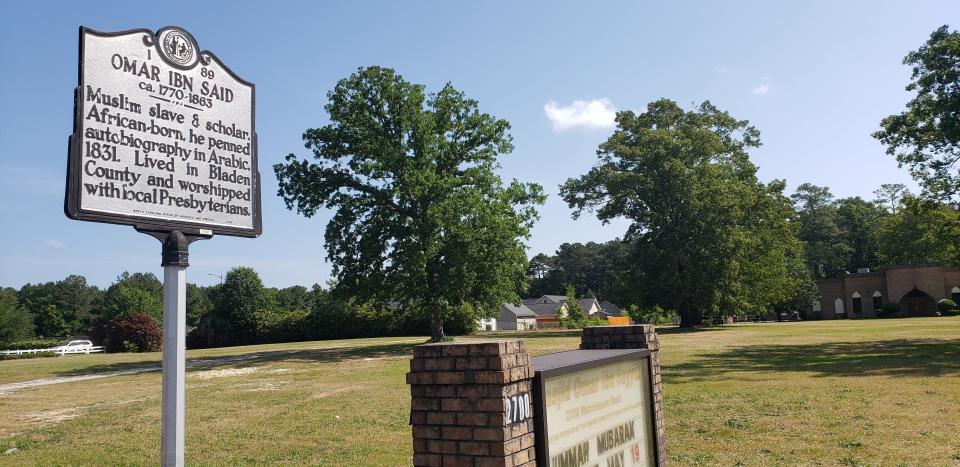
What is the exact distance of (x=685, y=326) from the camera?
5125cm

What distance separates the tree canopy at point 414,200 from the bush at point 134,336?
22168 millimetres

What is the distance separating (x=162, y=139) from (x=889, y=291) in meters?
86.6

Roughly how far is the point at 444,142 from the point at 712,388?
21188 mm

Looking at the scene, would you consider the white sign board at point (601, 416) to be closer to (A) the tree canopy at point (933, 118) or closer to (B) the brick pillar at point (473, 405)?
(B) the brick pillar at point (473, 405)

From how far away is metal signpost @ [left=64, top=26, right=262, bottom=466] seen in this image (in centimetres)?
509

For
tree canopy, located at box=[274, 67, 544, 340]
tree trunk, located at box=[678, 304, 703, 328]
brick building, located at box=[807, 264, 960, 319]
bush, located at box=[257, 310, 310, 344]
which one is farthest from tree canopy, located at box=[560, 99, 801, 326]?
brick building, located at box=[807, 264, 960, 319]

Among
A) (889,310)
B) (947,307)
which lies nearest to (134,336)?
(889,310)

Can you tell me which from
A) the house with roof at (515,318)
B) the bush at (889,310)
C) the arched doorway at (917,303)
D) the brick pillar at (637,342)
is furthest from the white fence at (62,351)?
the arched doorway at (917,303)

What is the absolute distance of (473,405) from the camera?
453cm

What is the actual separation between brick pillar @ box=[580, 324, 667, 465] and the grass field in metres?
1.41

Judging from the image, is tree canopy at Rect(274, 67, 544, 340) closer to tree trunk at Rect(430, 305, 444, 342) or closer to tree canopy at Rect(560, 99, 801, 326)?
tree trunk at Rect(430, 305, 444, 342)

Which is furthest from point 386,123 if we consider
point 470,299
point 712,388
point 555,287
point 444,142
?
point 555,287

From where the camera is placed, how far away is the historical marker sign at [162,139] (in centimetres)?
508

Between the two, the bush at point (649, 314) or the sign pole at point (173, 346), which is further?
the bush at point (649, 314)
